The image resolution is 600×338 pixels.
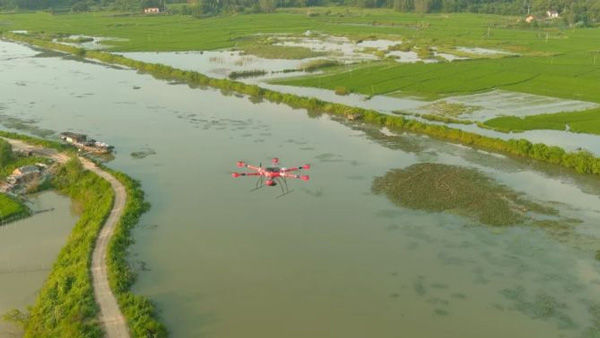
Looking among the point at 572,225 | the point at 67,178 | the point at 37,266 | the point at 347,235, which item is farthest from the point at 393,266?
the point at 67,178

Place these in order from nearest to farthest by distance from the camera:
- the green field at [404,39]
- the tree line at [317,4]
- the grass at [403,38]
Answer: the green field at [404,39] < the grass at [403,38] < the tree line at [317,4]

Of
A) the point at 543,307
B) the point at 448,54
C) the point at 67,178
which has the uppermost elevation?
the point at 448,54

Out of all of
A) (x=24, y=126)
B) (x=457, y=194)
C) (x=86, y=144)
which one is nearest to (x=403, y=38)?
(x=24, y=126)

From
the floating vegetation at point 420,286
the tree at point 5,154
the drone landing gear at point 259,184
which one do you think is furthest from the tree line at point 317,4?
the floating vegetation at point 420,286

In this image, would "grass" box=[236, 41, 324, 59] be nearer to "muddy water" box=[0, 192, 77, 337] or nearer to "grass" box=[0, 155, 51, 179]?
"grass" box=[0, 155, 51, 179]

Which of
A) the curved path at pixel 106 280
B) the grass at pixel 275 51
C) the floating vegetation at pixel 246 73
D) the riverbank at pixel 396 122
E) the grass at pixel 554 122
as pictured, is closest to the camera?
the curved path at pixel 106 280

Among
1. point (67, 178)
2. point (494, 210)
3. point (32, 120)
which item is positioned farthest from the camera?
point (32, 120)

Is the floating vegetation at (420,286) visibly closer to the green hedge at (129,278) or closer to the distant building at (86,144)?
the green hedge at (129,278)

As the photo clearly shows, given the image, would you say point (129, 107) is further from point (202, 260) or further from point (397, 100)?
point (202, 260)
